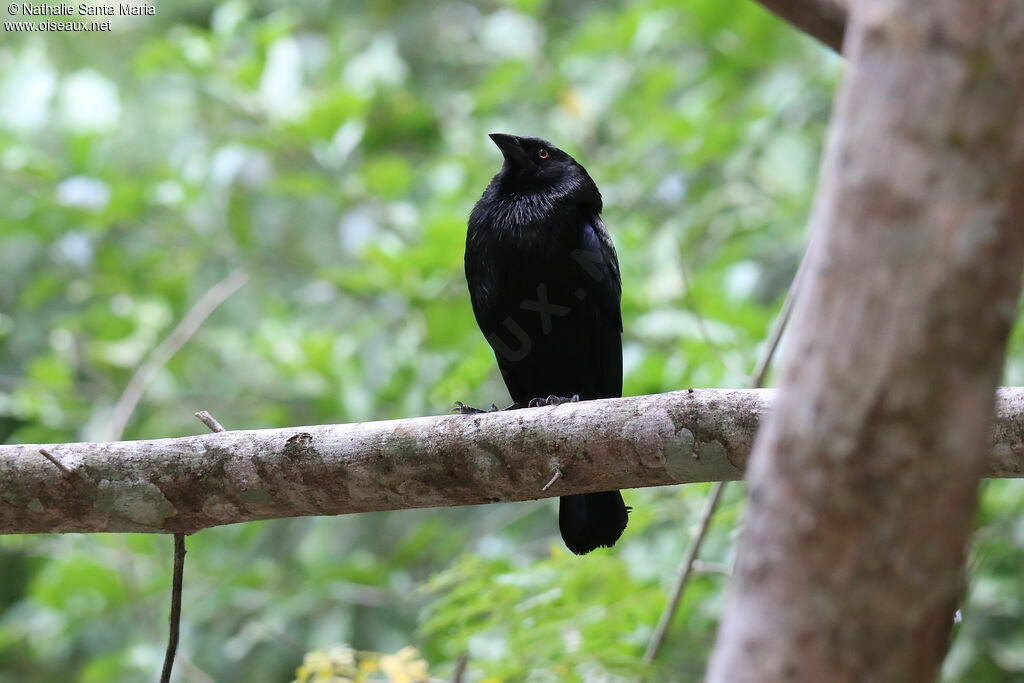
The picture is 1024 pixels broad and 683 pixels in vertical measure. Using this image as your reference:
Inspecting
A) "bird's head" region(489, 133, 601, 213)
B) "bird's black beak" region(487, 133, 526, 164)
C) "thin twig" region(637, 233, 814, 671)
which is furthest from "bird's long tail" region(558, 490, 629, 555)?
"bird's black beak" region(487, 133, 526, 164)

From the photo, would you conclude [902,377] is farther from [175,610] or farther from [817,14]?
[817,14]

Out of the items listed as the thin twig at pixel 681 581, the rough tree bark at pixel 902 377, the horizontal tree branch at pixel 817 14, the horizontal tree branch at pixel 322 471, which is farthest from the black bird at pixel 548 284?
the rough tree bark at pixel 902 377

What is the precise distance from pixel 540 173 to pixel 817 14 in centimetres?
131

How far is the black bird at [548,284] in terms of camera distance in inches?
138

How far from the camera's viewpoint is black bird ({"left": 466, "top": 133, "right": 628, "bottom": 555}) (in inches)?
138

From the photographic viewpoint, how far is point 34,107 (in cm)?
592

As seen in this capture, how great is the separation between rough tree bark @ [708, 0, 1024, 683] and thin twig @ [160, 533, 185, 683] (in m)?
1.57

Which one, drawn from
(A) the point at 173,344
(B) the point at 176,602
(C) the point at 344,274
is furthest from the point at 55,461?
(A) the point at 173,344

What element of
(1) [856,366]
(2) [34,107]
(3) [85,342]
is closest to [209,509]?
(1) [856,366]

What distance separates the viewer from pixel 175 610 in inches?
92.3

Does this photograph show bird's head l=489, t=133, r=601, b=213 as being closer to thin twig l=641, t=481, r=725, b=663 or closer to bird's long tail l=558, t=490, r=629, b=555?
bird's long tail l=558, t=490, r=629, b=555

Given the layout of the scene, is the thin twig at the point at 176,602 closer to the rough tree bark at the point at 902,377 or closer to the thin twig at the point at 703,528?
the thin twig at the point at 703,528

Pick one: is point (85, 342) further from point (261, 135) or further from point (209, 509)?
point (209, 509)

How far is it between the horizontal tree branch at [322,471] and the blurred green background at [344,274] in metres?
1.44
